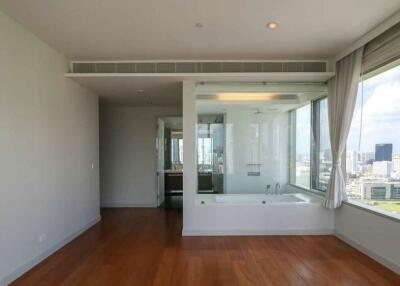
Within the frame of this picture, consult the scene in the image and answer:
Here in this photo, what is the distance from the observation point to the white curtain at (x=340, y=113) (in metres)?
3.93

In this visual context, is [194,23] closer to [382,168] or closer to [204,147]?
[204,147]

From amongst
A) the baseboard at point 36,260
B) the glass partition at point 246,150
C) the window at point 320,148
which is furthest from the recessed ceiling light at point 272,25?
the baseboard at point 36,260

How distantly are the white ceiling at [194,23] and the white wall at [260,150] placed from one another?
1539mm

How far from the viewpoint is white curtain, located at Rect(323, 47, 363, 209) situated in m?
3.93

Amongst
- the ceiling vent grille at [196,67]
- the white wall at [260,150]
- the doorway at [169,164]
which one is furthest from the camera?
the doorway at [169,164]

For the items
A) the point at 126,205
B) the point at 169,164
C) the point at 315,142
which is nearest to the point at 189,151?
the point at 315,142

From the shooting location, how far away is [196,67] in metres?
4.36

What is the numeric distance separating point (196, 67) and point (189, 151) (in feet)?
4.42

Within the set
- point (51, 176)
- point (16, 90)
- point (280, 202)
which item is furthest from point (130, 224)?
point (16, 90)

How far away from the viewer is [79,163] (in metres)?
4.73

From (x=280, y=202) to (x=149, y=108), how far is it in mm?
3934

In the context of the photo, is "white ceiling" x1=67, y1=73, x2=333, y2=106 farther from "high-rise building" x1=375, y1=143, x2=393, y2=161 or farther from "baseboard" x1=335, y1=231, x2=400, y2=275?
"baseboard" x1=335, y1=231, x2=400, y2=275

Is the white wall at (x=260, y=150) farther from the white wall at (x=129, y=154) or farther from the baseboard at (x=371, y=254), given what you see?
the white wall at (x=129, y=154)

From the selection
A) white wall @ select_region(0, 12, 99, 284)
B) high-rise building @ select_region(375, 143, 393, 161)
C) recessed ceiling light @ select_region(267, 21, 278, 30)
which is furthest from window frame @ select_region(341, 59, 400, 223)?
white wall @ select_region(0, 12, 99, 284)
